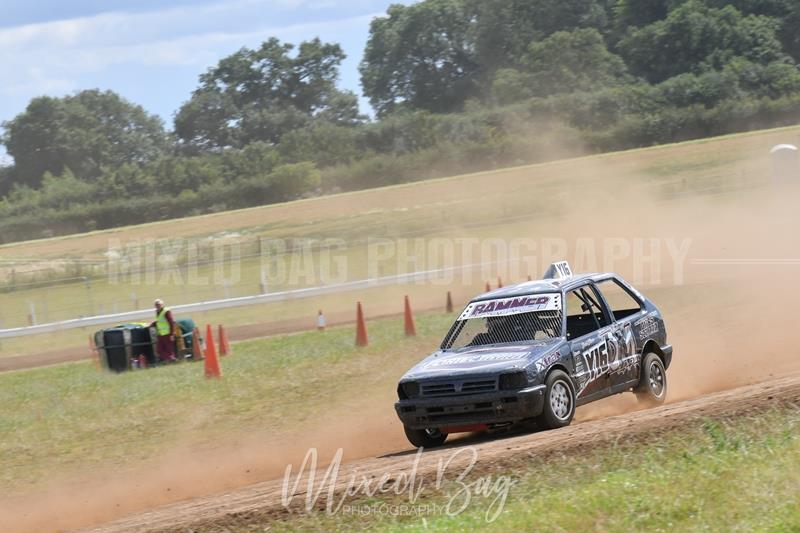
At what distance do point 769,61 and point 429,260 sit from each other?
33.5m

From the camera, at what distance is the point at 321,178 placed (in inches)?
1981

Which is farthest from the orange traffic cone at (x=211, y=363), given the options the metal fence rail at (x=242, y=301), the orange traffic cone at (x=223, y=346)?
the metal fence rail at (x=242, y=301)

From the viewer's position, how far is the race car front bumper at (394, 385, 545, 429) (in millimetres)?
8625

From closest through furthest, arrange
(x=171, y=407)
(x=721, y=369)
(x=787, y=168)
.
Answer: (x=721, y=369)
(x=171, y=407)
(x=787, y=168)

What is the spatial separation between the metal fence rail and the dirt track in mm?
17360

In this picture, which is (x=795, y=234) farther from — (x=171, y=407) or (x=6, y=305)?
(x=6, y=305)

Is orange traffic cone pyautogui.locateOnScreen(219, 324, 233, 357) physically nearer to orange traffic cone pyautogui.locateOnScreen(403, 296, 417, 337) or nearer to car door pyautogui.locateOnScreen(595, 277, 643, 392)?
orange traffic cone pyautogui.locateOnScreen(403, 296, 417, 337)

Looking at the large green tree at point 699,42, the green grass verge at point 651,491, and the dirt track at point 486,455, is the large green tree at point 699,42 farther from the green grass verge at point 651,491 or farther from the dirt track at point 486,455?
the green grass verge at point 651,491

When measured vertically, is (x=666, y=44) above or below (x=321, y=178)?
above

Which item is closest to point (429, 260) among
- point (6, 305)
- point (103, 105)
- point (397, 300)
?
point (397, 300)

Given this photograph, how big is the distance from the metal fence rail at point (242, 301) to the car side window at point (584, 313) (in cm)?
1628

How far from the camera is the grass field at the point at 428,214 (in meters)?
30.0

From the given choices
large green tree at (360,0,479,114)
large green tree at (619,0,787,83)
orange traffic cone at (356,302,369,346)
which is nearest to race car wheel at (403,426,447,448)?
orange traffic cone at (356,302,369,346)

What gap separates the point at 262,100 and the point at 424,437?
201ft
